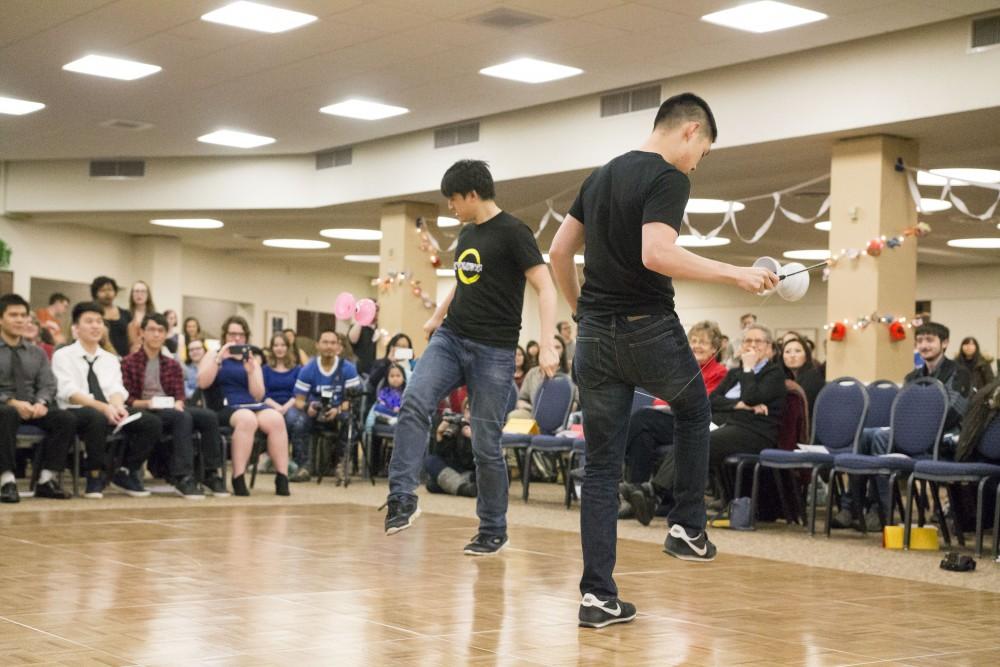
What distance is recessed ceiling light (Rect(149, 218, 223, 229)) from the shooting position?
62.7 ft

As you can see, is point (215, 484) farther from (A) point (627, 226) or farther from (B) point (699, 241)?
(B) point (699, 241)

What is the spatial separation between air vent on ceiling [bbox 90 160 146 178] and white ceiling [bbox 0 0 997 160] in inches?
105

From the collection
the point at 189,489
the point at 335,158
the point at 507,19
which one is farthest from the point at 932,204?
the point at 189,489

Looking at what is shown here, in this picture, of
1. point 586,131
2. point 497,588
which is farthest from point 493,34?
point 497,588

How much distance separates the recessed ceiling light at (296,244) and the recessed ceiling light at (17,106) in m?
7.69

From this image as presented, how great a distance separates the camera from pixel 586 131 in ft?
42.7

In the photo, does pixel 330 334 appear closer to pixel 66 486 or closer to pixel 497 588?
pixel 66 486

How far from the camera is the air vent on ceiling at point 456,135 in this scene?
14.4 metres

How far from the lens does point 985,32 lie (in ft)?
31.8

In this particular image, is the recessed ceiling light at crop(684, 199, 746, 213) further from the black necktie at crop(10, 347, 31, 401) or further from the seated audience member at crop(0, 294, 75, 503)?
the black necktie at crop(10, 347, 31, 401)

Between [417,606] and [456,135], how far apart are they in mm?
10839

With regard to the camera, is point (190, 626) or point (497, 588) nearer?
point (190, 626)

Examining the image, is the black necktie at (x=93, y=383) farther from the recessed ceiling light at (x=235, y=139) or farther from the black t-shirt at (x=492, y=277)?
the recessed ceiling light at (x=235, y=139)

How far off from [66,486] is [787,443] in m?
5.31
